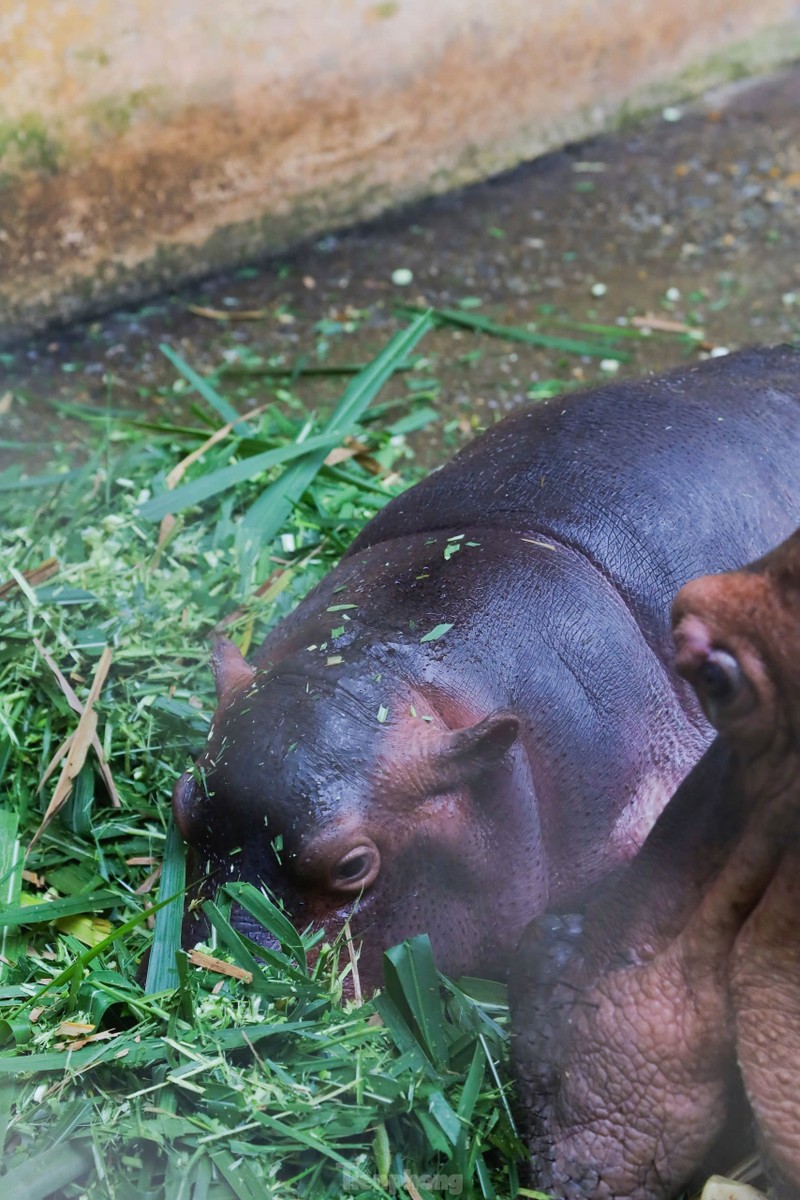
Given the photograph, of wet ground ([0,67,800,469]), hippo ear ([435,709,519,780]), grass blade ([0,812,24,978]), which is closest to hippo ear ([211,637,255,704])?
hippo ear ([435,709,519,780])

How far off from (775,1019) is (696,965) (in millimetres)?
145

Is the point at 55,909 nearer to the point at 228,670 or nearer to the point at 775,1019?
the point at 228,670

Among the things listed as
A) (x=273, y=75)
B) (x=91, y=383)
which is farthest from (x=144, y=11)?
(x=91, y=383)

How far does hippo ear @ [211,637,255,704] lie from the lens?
3.03 meters

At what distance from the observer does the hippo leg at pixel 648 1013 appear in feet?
6.51

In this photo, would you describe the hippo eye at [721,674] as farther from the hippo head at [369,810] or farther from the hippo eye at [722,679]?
the hippo head at [369,810]

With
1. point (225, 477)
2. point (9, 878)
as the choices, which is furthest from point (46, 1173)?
point (225, 477)

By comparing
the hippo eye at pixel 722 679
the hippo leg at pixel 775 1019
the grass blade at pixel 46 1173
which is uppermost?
the hippo eye at pixel 722 679

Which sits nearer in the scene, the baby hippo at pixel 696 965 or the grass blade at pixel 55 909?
the baby hippo at pixel 696 965

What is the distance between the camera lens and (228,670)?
310cm

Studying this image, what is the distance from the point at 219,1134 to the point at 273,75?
17.3 ft

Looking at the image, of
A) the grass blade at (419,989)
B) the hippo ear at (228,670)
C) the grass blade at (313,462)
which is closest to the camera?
the grass blade at (419,989)

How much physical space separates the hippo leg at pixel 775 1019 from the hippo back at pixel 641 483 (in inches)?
49.5

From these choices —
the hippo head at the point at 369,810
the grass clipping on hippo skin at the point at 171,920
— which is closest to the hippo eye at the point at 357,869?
the hippo head at the point at 369,810
